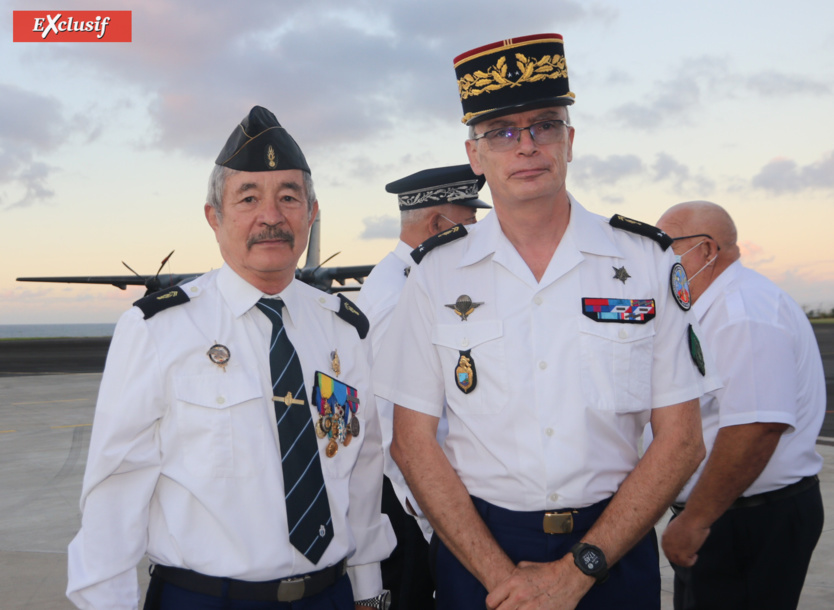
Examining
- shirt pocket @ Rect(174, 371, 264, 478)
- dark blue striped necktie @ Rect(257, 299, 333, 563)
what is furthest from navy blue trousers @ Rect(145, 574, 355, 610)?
shirt pocket @ Rect(174, 371, 264, 478)

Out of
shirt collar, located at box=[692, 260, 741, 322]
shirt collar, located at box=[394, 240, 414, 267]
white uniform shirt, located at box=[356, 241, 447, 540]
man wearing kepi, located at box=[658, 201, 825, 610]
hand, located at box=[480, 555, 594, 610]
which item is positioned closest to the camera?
hand, located at box=[480, 555, 594, 610]

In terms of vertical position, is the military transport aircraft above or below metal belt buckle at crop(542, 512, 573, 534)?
above

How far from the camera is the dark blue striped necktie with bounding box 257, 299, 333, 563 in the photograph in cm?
202

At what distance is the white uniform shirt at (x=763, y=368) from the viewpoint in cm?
258

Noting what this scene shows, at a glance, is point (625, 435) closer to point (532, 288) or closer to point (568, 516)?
point (568, 516)

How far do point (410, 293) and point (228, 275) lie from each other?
0.57m

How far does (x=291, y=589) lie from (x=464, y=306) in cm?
94

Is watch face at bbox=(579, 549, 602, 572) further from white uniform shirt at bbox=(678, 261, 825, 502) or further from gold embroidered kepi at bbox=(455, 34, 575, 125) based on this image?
gold embroidered kepi at bbox=(455, 34, 575, 125)

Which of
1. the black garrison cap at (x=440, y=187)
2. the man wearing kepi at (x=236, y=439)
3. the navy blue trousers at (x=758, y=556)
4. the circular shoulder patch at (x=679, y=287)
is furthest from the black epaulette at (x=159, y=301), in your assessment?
the black garrison cap at (x=440, y=187)

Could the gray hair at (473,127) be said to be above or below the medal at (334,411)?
above

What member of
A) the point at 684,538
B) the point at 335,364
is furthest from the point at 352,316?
the point at 684,538

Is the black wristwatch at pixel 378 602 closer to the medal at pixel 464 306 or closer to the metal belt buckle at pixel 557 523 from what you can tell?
the metal belt buckle at pixel 557 523

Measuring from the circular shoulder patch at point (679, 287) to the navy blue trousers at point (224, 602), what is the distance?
133cm

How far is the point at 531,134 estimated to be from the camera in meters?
2.19
